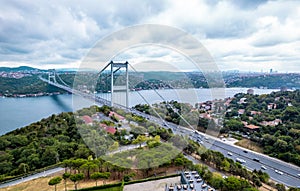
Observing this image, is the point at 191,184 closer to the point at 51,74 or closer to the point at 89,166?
the point at 89,166

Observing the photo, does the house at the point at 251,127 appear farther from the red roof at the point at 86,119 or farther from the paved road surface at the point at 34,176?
the paved road surface at the point at 34,176

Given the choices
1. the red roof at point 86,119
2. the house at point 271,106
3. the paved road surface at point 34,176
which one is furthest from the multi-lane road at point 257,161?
the house at point 271,106

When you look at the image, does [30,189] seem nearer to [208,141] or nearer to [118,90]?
[208,141]

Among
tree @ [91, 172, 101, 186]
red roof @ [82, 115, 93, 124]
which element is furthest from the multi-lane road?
tree @ [91, 172, 101, 186]

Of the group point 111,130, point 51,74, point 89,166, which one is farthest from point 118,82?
point 51,74

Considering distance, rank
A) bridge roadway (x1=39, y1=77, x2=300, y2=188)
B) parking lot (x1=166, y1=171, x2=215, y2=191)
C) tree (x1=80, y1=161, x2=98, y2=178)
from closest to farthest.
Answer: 1. parking lot (x1=166, y1=171, x2=215, y2=191)
2. tree (x1=80, y1=161, x2=98, y2=178)
3. bridge roadway (x1=39, y1=77, x2=300, y2=188)

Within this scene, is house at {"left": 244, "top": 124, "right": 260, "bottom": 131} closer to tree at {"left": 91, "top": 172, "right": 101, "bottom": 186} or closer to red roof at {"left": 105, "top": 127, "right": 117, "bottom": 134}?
red roof at {"left": 105, "top": 127, "right": 117, "bottom": 134}
